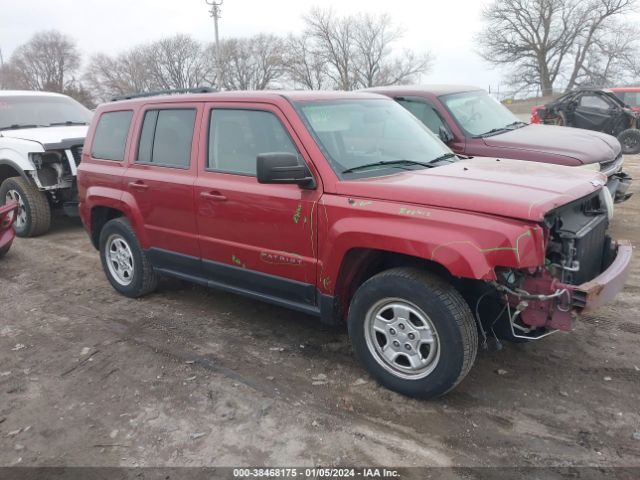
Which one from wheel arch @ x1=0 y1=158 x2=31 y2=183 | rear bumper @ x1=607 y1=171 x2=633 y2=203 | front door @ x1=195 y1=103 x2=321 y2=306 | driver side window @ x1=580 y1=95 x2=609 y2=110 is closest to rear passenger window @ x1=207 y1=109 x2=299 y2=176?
front door @ x1=195 y1=103 x2=321 y2=306

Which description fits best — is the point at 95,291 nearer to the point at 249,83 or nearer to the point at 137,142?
the point at 137,142

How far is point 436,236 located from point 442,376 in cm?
84

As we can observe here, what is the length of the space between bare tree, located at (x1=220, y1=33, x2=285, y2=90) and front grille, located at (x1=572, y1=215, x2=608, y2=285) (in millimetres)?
55040

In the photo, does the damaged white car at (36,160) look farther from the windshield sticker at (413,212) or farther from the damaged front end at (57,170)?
the windshield sticker at (413,212)

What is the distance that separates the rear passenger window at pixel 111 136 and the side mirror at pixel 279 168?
2.14 metres

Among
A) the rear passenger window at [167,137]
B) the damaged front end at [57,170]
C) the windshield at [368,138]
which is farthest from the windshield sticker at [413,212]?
the damaged front end at [57,170]

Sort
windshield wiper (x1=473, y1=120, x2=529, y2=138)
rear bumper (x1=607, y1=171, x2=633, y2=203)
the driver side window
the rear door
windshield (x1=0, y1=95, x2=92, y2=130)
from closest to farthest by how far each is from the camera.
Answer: the rear door < rear bumper (x1=607, y1=171, x2=633, y2=203) < windshield wiper (x1=473, y1=120, x2=529, y2=138) < windshield (x1=0, y1=95, x2=92, y2=130) < the driver side window

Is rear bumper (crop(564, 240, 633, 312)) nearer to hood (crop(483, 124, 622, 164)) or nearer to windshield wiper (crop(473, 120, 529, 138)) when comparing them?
hood (crop(483, 124, 622, 164))

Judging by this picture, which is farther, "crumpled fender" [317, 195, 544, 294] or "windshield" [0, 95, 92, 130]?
"windshield" [0, 95, 92, 130]

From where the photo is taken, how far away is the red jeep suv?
9.59 feet

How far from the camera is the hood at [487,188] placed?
284cm

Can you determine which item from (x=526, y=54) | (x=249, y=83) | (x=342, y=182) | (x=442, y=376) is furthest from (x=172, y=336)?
(x=249, y=83)

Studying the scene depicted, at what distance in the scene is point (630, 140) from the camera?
1393 cm

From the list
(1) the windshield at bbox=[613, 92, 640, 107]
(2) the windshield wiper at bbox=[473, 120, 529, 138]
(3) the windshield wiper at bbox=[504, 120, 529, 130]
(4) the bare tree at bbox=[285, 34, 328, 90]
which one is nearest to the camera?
(2) the windshield wiper at bbox=[473, 120, 529, 138]
